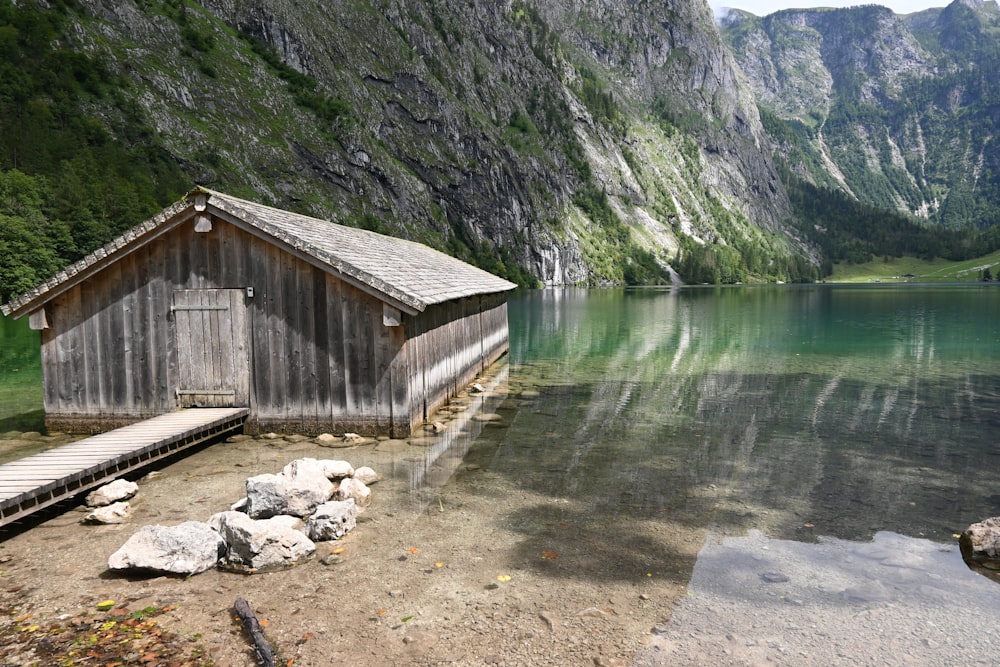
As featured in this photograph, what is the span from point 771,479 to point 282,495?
9.08 m

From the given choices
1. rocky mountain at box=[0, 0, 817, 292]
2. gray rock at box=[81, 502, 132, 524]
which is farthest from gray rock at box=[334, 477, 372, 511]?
rocky mountain at box=[0, 0, 817, 292]

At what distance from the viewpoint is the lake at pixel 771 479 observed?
22.4 feet

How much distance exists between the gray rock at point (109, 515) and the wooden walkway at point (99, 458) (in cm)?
63

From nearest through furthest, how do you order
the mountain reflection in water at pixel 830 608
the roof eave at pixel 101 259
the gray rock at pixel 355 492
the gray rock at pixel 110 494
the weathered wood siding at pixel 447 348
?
the mountain reflection in water at pixel 830 608
the gray rock at pixel 110 494
the gray rock at pixel 355 492
the roof eave at pixel 101 259
the weathered wood siding at pixel 447 348

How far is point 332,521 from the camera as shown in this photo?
9.12 meters

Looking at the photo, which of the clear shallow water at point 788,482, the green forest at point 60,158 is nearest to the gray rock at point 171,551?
the clear shallow water at point 788,482

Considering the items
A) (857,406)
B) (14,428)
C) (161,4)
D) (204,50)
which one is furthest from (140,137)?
(857,406)

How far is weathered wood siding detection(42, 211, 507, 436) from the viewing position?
14742 mm

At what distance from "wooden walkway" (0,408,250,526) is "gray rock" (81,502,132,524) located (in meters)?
0.63

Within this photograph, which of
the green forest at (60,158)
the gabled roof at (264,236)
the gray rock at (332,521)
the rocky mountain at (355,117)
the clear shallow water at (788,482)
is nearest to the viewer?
the clear shallow water at (788,482)

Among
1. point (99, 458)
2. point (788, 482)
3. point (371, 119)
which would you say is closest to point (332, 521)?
point (99, 458)

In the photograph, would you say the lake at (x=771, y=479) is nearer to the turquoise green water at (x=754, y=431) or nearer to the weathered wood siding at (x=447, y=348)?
the turquoise green water at (x=754, y=431)

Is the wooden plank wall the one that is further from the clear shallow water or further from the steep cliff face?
the steep cliff face

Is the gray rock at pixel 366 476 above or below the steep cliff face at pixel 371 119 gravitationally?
below
